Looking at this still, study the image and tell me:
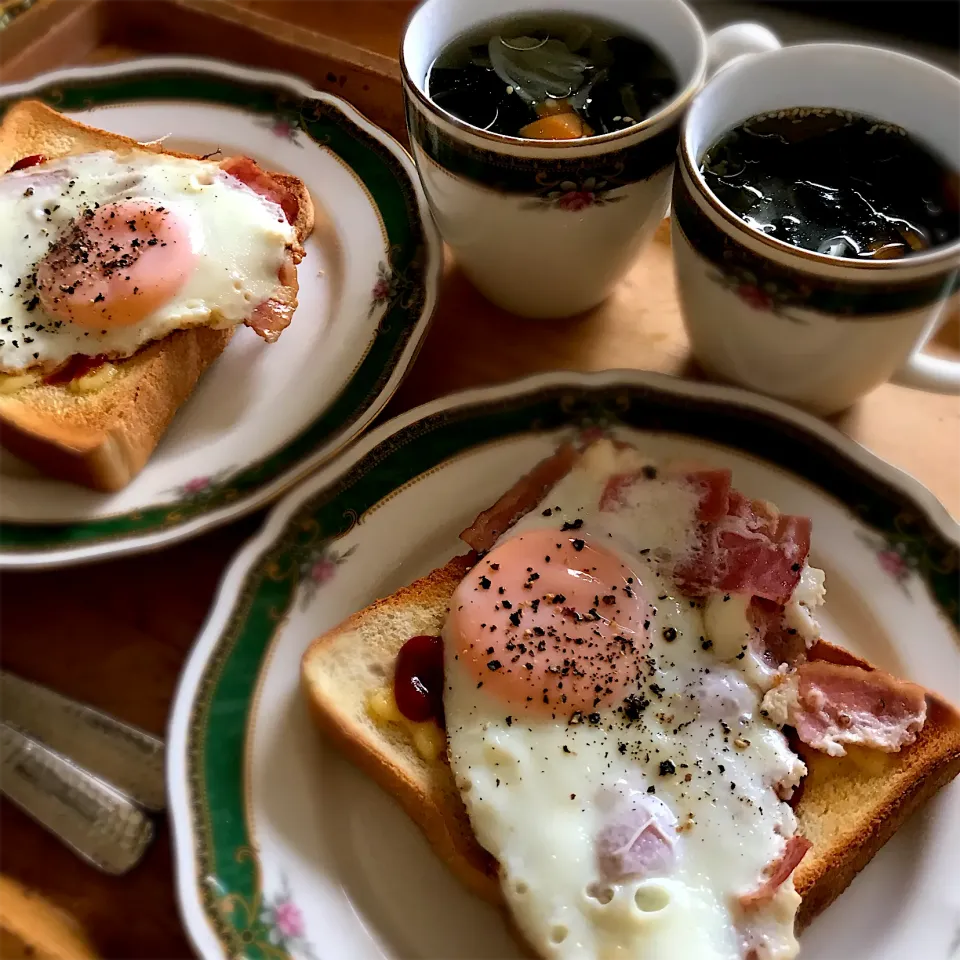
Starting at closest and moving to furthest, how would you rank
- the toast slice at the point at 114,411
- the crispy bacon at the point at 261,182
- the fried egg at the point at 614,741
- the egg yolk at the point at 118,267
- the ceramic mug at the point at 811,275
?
1. the fried egg at the point at 614,741
2. the ceramic mug at the point at 811,275
3. the toast slice at the point at 114,411
4. the egg yolk at the point at 118,267
5. the crispy bacon at the point at 261,182

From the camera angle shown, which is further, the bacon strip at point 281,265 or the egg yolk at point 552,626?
the bacon strip at point 281,265

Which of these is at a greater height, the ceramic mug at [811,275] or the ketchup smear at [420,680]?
the ceramic mug at [811,275]

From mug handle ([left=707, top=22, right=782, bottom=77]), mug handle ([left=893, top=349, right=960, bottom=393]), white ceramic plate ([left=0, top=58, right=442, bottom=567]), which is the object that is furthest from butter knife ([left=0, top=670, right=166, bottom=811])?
mug handle ([left=707, top=22, right=782, bottom=77])

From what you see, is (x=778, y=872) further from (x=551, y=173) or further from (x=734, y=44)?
(x=734, y=44)

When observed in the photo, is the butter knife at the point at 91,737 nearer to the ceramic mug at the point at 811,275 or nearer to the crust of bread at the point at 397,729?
the crust of bread at the point at 397,729

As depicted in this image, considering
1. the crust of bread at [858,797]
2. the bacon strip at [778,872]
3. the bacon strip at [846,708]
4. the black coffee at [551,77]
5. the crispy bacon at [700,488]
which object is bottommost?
the crust of bread at [858,797]

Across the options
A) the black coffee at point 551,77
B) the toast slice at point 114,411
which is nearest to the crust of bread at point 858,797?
the black coffee at point 551,77

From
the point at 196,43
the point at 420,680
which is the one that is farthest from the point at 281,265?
the point at 196,43

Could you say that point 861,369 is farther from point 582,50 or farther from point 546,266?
point 582,50

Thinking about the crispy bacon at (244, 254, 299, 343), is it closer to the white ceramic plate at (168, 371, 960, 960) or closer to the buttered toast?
the white ceramic plate at (168, 371, 960, 960)
